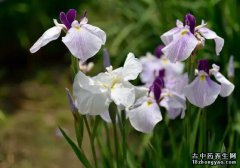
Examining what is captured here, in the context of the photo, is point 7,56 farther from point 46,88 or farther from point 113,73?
point 113,73

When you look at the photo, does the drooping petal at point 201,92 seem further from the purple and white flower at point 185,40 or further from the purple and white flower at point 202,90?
the purple and white flower at point 185,40

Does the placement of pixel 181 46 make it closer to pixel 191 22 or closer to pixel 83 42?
pixel 191 22

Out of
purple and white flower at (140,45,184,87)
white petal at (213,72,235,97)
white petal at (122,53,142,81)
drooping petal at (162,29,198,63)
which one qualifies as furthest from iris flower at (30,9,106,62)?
purple and white flower at (140,45,184,87)

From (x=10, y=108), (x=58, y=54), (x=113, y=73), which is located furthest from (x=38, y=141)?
(x=113, y=73)

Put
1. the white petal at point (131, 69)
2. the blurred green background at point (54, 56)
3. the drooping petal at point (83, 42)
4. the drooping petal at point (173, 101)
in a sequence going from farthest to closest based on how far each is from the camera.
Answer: the blurred green background at point (54, 56), the drooping petal at point (173, 101), the white petal at point (131, 69), the drooping petal at point (83, 42)

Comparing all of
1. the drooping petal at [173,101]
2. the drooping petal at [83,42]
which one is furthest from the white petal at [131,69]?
the drooping petal at [173,101]

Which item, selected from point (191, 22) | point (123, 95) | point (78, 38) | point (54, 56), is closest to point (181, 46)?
point (191, 22)

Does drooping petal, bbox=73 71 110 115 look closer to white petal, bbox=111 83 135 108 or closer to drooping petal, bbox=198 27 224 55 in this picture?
white petal, bbox=111 83 135 108
